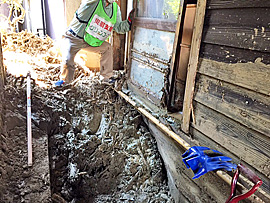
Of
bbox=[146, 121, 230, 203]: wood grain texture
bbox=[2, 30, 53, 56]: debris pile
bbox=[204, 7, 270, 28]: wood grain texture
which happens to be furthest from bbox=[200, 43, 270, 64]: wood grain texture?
bbox=[2, 30, 53, 56]: debris pile

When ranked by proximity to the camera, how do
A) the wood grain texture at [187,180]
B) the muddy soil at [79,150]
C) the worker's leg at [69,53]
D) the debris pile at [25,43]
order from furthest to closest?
the debris pile at [25,43] < the worker's leg at [69,53] < the muddy soil at [79,150] < the wood grain texture at [187,180]

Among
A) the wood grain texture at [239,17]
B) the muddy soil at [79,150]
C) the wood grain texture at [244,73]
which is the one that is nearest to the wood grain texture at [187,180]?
Result: the muddy soil at [79,150]

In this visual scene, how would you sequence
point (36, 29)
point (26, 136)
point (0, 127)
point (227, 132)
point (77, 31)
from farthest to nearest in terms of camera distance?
point (36, 29) < point (77, 31) < point (26, 136) < point (0, 127) < point (227, 132)

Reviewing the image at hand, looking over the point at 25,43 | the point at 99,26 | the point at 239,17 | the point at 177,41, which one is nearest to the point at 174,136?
the point at 177,41

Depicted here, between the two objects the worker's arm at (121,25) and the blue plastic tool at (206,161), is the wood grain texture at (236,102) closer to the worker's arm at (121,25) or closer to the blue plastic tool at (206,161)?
the blue plastic tool at (206,161)

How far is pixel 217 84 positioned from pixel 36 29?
7.90 m

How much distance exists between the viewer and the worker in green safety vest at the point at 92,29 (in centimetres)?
351

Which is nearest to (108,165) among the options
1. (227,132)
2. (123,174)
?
(123,174)

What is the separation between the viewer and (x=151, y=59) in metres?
3.28

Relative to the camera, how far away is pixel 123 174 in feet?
10.0

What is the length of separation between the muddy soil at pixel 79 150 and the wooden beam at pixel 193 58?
0.91 meters

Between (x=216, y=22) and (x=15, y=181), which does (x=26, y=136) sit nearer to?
(x=15, y=181)

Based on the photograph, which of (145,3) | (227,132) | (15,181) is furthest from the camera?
(145,3)

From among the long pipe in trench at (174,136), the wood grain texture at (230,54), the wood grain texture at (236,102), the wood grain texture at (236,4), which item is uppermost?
the wood grain texture at (236,4)
